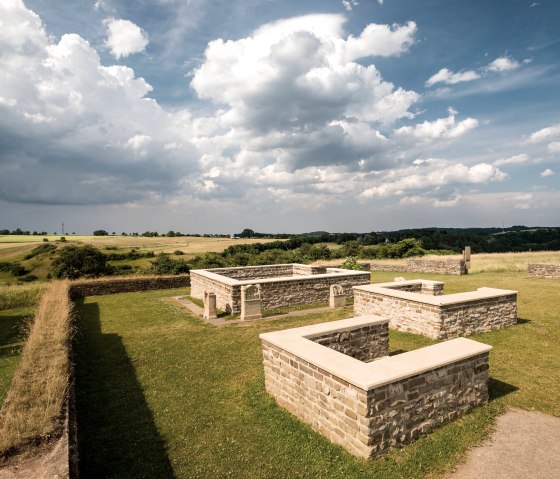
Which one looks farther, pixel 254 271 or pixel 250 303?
pixel 254 271

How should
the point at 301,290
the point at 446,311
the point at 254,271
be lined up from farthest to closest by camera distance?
the point at 254,271, the point at 301,290, the point at 446,311

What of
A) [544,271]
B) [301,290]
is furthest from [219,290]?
[544,271]

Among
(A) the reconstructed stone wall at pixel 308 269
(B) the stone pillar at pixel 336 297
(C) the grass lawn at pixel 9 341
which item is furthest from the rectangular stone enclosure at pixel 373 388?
(A) the reconstructed stone wall at pixel 308 269

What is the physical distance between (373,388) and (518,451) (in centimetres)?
254

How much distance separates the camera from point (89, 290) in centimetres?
2088

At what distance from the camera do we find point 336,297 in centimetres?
1528

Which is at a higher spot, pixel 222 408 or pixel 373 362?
pixel 373 362

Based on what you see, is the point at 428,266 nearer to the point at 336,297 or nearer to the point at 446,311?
the point at 336,297

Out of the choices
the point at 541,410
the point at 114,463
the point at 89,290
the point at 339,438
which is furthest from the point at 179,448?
the point at 89,290

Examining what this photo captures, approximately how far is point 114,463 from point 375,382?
4055 mm

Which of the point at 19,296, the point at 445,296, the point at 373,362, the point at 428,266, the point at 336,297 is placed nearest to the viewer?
the point at 373,362

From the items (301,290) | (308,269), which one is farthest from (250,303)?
(308,269)

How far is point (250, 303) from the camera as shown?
44.5 feet

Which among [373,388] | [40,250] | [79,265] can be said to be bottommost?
[373,388]
